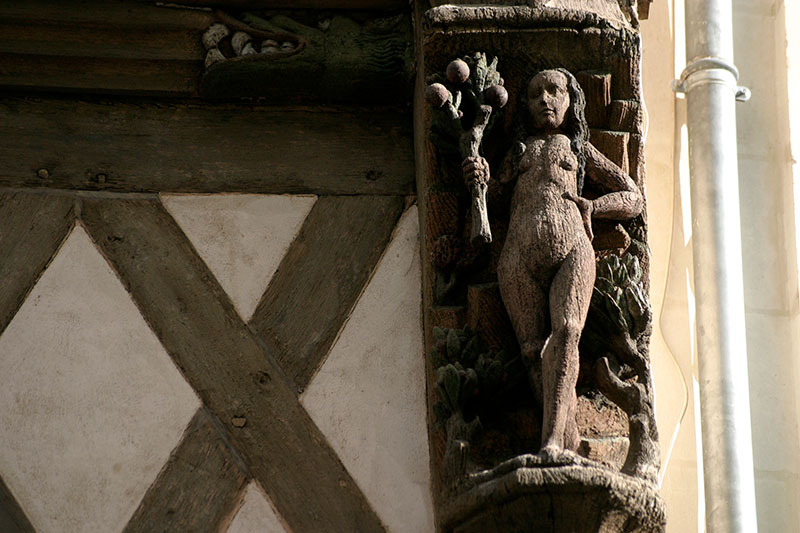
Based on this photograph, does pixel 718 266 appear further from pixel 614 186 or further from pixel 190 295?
pixel 190 295

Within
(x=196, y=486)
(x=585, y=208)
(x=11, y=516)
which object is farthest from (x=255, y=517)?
(x=585, y=208)

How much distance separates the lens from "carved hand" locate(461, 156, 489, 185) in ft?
9.77

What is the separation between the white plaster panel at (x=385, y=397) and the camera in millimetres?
3141

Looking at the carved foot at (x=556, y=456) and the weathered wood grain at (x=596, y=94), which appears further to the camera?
the weathered wood grain at (x=596, y=94)

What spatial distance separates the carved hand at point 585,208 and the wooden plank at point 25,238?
1016 mm

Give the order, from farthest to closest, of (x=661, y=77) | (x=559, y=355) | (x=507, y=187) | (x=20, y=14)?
(x=661, y=77) < (x=20, y=14) < (x=507, y=187) < (x=559, y=355)

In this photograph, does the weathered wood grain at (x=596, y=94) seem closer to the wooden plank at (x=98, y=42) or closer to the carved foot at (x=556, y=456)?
the carved foot at (x=556, y=456)

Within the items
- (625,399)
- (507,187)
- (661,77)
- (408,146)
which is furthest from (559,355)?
(661,77)

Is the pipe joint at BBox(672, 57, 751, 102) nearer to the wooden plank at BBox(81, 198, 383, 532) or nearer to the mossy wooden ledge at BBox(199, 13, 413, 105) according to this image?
the mossy wooden ledge at BBox(199, 13, 413, 105)

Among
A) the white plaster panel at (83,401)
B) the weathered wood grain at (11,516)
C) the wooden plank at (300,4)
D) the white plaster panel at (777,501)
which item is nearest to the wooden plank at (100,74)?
the wooden plank at (300,4)

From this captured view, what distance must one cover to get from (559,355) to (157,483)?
0.81m

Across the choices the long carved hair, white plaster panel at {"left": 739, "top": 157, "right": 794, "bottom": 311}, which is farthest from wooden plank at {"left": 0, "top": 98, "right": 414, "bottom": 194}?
white plaster panel at {"left": 739, "top": 157, "right": 794, "bottom": 311}

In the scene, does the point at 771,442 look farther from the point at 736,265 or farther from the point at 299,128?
the point at 299,128

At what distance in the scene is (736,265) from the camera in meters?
3.58
